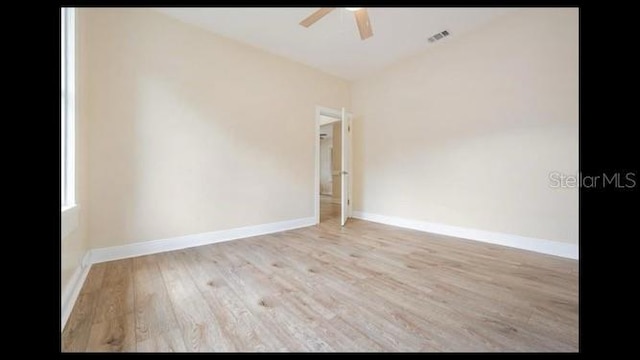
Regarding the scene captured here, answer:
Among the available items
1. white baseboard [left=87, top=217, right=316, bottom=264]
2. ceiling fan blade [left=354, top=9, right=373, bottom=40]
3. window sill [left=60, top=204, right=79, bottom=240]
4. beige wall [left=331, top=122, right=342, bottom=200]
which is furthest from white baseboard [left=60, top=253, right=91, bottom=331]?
beige wall [left=331, top=122, right=342, bottom=200]

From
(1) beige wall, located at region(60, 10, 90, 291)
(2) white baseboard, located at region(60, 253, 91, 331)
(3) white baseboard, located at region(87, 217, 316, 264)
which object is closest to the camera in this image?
(2) white baseboard, located at region(60, 253, 91, 331)

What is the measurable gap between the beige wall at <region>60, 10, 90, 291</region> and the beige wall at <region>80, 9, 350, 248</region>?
3.3 inches

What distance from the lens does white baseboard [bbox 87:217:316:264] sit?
7.78 ft

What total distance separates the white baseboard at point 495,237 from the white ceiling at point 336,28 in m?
2.69

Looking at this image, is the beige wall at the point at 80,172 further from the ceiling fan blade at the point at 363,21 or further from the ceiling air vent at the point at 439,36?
the ceiling air vent at the point at 439,36

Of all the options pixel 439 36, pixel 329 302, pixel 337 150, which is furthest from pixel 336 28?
pixel 337 150

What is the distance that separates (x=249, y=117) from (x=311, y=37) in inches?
55.1

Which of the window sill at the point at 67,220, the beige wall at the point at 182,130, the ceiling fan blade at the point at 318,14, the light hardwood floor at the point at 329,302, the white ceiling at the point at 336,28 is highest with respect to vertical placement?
the white ceiling at the point at 336,28

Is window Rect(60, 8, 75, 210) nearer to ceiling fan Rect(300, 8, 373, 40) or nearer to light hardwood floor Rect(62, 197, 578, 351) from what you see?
light hardwood floor Rect(62, 197, 578, 351)

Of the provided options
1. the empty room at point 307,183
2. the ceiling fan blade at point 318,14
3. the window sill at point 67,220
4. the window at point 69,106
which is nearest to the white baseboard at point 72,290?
the empty room at point 307,183

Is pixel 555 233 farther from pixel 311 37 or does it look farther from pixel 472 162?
pixel 311 37

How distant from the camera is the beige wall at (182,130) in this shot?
7.79 feet
